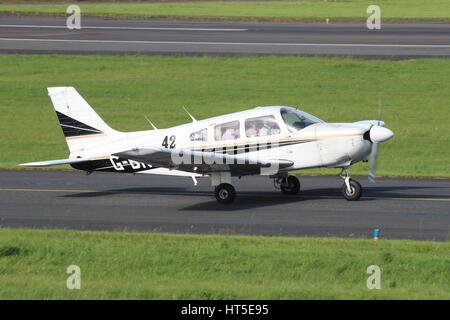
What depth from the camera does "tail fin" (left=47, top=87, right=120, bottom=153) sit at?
1903 cm

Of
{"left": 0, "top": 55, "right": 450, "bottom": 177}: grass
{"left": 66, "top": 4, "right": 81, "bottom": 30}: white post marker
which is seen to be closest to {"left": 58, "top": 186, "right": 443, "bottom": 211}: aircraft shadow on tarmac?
{"left": 0, "top": 55, "right": 450, "bottom": 177}: grass

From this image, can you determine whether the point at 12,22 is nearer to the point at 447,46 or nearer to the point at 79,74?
the point at 79,74

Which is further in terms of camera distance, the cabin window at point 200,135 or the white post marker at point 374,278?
the cabin window at point 200,135

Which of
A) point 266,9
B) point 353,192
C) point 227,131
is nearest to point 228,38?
point 266,9

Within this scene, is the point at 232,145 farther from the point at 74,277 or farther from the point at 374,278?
the point at 74,277

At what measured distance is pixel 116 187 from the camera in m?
20.6

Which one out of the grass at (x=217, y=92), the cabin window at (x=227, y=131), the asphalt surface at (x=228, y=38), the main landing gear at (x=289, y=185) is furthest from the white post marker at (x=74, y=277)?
the asphalt surface at (x=228, y=38)

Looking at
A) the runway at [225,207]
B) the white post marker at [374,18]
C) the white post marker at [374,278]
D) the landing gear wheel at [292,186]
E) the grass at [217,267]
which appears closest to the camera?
the grass at [217,267]

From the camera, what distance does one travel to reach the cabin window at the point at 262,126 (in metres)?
18.0

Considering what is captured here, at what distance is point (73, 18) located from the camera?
50094 millimetres

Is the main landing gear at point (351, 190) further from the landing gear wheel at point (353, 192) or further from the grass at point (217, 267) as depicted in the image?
the grass at point (217, 267)

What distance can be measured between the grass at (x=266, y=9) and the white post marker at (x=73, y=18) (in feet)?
1.56

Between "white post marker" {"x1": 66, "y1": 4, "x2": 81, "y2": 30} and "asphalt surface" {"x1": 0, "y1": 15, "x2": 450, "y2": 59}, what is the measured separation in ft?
1.41
